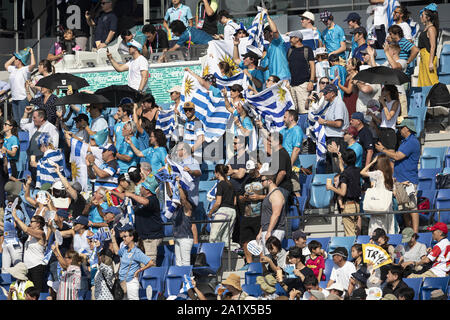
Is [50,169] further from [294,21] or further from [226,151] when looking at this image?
[294,21]

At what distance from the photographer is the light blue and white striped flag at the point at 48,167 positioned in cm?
1792

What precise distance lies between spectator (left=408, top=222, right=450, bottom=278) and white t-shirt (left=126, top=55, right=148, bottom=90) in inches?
278

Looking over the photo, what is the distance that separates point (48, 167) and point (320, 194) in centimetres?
433

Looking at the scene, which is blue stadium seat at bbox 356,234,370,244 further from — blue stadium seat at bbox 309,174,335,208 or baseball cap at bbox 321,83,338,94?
baseball cap at bbox 321,83,338,94

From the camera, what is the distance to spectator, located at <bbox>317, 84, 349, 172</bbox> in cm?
1672

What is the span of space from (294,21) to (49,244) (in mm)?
8045

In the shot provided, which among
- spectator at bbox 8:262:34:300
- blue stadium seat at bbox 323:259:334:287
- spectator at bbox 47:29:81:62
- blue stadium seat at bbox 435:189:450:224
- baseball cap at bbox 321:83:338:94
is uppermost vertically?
spectator at bbox 47:29:81:62

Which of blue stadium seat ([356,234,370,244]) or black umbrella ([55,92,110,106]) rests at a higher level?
black umbrella ([55,92,110,106])

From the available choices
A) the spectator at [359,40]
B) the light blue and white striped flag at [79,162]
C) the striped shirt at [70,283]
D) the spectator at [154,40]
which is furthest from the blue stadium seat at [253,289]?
the spectator at [154,40]

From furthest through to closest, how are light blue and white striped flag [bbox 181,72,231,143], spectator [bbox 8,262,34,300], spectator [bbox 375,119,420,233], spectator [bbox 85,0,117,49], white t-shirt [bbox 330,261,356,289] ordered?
spectator [bbox 85,0,117,49] < light blue and white striped flag [bbox 181,72,231,143] < spectator [bbox 375,119,420,233] < spectator [bbox 8,262,34,300] < white t-shirt [bbox 330,261,356,289]

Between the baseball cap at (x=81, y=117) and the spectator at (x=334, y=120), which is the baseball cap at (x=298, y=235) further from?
the baseball cap at (x=81, y=117)

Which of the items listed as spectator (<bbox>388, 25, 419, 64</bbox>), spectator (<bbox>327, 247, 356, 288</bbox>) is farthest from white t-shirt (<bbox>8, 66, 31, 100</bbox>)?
spectator (<bbox>327, 247, 356, 288</bbox>)

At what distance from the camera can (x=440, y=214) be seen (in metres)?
15.1

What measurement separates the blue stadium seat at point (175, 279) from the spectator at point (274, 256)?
1.02 metres
